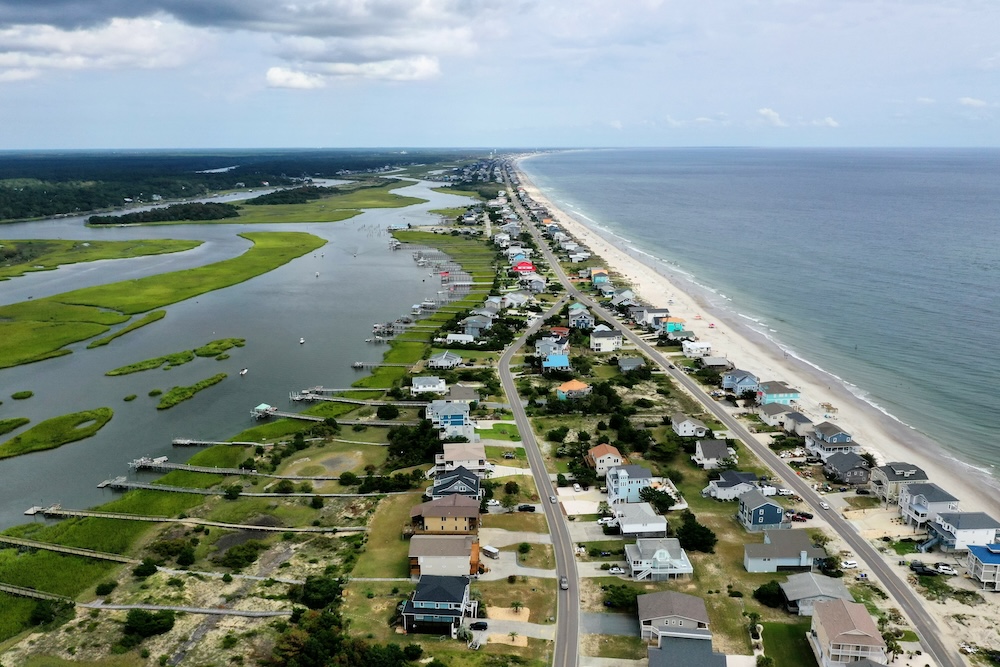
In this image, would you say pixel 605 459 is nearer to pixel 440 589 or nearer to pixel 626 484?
pixel 626 484

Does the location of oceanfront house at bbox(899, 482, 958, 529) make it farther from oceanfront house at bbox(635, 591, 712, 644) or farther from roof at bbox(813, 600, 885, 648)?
oceanfront house at bbox(635, 591, 712, 644)

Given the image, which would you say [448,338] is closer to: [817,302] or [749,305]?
[749,305]

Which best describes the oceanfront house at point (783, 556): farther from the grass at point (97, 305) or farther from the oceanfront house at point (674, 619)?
the grass at point (97, 305)

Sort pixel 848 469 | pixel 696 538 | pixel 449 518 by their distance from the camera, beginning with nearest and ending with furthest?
pixel 696 538
pixel 449 518
pixel 848 469

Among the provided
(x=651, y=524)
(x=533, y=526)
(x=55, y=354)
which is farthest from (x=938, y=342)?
(x=55, y=354)

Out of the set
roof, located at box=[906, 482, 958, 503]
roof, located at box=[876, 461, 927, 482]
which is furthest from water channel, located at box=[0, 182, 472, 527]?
roof, located at box=[906, 482, 958, 503]

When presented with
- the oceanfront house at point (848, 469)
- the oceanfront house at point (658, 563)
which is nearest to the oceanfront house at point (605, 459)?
the oceanfront house at point (658, 563)

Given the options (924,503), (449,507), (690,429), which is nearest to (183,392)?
(449,507)

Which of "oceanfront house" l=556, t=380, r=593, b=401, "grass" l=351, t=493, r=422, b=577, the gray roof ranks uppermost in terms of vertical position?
"oceanfront house" l=556, t=380, r=593, b=401
